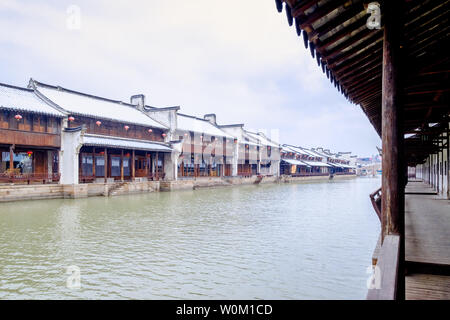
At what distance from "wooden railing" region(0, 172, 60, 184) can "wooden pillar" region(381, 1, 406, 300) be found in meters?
23.6

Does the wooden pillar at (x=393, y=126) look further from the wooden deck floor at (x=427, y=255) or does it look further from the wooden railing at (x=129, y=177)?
the wooden railing at (x=129, y=177)

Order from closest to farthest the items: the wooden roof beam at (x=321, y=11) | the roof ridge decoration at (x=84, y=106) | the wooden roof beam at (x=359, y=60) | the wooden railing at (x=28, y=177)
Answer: the wooden roof beam at (x=321, y=11), the wooden roof beam at (x=359, y=60), the wooden railing at (x=28, y=177), the roof ridge decoration at (x=84, y=106)

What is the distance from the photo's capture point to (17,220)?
45.0ft

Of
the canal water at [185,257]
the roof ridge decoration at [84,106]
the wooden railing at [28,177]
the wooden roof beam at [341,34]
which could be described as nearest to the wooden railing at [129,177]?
the wooden railing at [28,177]

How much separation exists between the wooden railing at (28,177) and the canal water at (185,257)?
24.7 ft

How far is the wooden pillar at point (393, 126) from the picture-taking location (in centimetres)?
404

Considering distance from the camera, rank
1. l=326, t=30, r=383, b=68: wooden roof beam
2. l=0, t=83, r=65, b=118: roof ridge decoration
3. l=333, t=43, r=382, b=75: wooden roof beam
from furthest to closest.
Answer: l=0, t=83, r=65, b=118: roof ridge decoration → l=333, t=43, r=382, b=75: wooden roof beam → l=326, t=30, r=383, b=68: wooden roof beam

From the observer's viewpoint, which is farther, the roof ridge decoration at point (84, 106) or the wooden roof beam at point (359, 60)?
the roof ridge decoration at point (84, 106)

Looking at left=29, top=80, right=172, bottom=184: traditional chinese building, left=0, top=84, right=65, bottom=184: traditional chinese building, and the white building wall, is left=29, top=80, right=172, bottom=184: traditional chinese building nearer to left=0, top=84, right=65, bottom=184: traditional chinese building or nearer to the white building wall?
the white building wall

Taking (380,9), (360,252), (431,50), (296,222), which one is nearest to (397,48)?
(380,9)

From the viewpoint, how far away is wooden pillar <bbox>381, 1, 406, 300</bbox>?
4.04 m

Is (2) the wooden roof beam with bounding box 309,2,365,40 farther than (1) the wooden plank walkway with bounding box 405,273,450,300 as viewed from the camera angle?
Yes

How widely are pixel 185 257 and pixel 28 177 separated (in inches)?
741

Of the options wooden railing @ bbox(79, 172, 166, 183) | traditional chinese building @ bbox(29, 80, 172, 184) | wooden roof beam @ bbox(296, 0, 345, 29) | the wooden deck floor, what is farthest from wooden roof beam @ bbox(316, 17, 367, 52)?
wooden railing @ bbox(79, 172, 166, 183)
